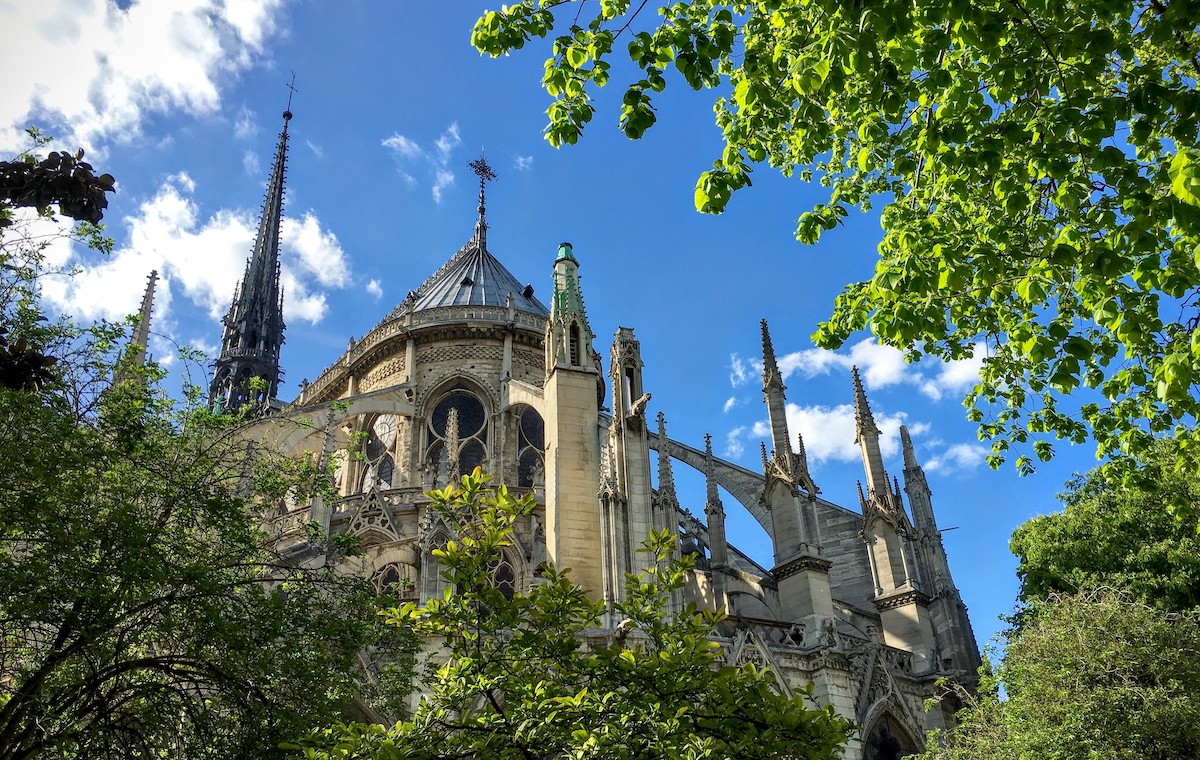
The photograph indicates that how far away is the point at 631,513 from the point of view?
19.0m

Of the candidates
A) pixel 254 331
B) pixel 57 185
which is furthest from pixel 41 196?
pixel 254 331

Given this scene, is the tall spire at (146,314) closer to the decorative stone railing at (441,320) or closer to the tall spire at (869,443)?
the decorative stone railing at (441,320)

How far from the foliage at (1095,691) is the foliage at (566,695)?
8.37 meters

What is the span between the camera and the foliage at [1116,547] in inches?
802

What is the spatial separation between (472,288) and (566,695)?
3000cm

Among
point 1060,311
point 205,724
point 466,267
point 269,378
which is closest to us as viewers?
point 1060,311

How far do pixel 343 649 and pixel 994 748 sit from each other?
11.2 meters

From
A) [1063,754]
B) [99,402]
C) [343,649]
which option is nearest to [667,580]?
[343,649]

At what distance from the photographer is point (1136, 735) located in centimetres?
1489

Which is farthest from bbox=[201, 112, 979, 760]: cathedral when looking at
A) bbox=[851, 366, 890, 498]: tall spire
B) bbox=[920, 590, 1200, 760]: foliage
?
bbox=[920, 590, 1200, 760]: foliage

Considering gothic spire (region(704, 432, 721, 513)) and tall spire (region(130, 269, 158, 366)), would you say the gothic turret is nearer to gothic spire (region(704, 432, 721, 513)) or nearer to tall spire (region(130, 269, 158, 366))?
gothic spire (region(704, 432, 721, 513))

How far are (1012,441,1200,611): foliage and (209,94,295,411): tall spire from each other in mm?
39447

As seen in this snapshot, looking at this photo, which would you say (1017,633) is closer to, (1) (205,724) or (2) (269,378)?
(1) (205,724)

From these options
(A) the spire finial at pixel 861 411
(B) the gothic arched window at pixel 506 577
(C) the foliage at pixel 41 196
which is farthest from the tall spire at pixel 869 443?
(C) the foliage at pixel 41 196
